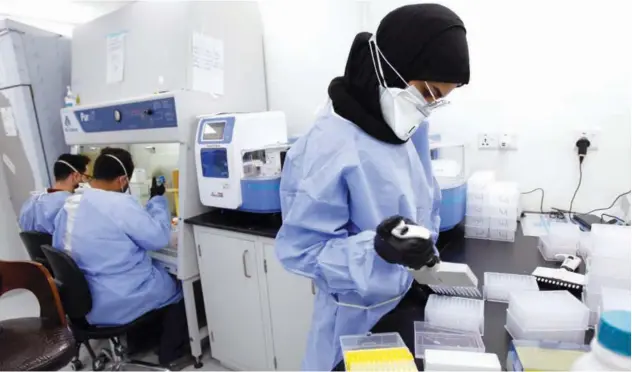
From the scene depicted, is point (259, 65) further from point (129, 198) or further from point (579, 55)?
point (579, 55)

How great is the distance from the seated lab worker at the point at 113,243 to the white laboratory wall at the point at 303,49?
3.43ft

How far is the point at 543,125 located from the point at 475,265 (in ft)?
2.80

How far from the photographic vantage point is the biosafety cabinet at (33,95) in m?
2.47

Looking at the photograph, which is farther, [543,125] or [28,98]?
[28,98]

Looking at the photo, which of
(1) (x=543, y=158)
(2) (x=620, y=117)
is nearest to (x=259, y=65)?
(1) (x=543, y=158)

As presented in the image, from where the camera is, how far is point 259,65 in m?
2.40

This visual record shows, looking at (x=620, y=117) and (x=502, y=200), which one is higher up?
(x=620, y=117)

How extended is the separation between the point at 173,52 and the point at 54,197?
3.53ft

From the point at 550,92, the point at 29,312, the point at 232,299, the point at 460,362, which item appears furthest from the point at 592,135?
the point at 29,312

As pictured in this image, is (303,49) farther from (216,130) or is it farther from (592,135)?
(592,135)

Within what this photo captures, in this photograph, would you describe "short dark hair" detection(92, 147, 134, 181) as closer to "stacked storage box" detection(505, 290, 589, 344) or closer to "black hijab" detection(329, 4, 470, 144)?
"black hijab" detection(329, 4, 470, 144)

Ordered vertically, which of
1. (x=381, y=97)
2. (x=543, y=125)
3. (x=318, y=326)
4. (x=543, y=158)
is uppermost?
(x=381, y=97)

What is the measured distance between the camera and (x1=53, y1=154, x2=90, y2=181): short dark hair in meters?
2.17

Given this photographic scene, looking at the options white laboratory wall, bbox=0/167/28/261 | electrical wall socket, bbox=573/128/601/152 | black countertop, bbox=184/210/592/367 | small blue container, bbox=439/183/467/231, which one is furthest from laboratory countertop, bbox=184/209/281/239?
white laboratory wall, bbox=0/167/28/261
